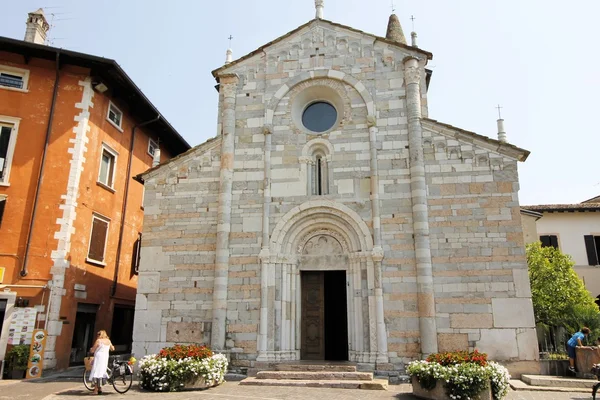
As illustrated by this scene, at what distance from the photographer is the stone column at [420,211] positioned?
12.5m

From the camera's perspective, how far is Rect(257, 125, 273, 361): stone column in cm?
1324

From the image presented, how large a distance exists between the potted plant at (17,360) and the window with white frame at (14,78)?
8.82 metres

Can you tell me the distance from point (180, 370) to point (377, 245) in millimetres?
6222

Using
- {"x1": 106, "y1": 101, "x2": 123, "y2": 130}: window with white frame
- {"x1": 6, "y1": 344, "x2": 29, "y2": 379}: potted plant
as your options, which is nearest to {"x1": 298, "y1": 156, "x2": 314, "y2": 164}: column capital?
{"x1": 106, "y1": 101, "x2": 123, "y2": 130}: window with white frame

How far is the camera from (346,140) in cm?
1464

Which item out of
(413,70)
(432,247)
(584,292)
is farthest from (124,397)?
(584,292)

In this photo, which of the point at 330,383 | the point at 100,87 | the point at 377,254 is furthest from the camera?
the point at 100,87

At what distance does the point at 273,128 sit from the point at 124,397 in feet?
29.0

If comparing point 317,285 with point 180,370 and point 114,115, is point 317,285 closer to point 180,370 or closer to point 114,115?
point 180,370

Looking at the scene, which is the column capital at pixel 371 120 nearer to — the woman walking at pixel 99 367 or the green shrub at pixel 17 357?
the woman walking at pixel 99 367

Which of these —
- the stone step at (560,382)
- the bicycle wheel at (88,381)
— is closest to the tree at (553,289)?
the stone step at (560,382)

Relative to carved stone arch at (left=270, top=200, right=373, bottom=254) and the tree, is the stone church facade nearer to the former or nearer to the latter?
carved stone arch at (left=270, top=200, right=373, bottom=254)

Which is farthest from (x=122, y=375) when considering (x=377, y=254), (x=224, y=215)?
(x=377, y=254)

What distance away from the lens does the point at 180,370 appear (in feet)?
37.1
